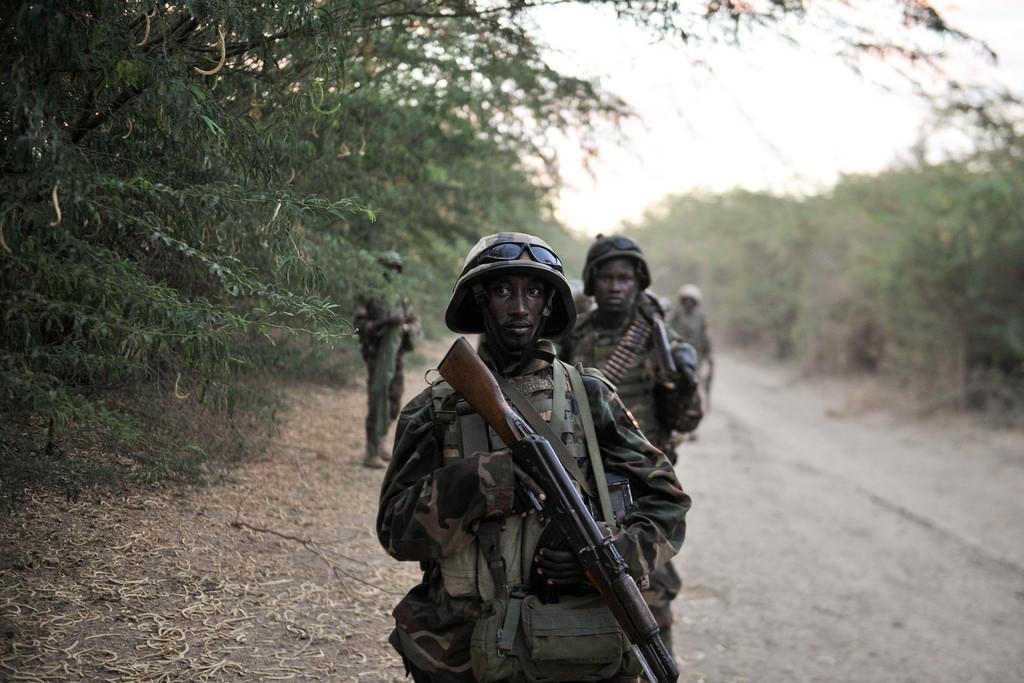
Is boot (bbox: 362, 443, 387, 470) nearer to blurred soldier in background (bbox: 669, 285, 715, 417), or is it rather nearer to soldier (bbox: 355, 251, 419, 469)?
soldier (bbox: 355, 251, 419, 469)

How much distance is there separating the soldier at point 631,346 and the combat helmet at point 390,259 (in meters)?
Answer: 1.23

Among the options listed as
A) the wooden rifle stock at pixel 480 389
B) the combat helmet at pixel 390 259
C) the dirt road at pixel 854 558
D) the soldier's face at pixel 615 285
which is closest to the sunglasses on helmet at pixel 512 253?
the wooden rifle stock at pixel 480 389

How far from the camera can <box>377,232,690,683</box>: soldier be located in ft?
7.72

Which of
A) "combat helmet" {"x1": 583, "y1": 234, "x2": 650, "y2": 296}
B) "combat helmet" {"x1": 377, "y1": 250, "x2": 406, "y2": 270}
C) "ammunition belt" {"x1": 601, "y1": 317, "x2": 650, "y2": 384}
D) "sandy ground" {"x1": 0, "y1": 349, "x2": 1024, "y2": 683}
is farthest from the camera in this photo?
"combat helmet" {"x1": 377, "y1": 250, "x2": 406, "y2": 270}

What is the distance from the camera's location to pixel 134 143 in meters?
2.96

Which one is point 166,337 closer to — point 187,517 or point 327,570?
point 187,517

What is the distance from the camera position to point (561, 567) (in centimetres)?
239

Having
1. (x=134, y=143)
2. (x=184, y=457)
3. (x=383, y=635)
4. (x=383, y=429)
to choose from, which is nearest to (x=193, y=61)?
(x=134, y=143)

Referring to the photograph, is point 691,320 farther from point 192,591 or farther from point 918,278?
point 192,591

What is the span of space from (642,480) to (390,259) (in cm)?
340

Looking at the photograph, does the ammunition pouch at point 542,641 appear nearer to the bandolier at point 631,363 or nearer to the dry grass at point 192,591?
the dry grass at point 192,591

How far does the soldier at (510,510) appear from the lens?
235 centimetres

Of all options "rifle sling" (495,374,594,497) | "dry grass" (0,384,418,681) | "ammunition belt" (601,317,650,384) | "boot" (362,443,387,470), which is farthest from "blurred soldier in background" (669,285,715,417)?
"rifle sling" (495,374,594,497)

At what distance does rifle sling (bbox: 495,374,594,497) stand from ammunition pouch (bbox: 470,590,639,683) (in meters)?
0.36
